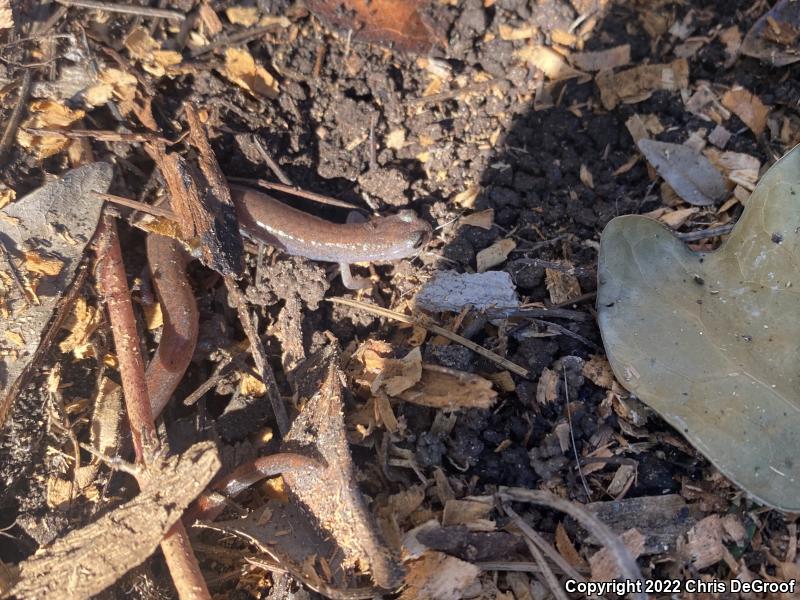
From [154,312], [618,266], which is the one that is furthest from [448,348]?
[154,312]

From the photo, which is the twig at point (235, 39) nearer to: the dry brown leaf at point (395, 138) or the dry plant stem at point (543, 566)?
the dry brown leaf at point (395, 138)

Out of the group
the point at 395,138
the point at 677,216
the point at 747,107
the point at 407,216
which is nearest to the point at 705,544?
the point at 677,216

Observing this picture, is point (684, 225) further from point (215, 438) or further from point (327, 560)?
point (215, 438)

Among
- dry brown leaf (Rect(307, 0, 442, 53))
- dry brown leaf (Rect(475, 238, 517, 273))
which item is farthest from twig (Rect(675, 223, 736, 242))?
dry brown leaf (Rect(307, 0, 442, 53))

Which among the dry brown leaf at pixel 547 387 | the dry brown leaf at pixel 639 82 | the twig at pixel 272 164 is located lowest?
the dry brown leaf at pixel 547 387

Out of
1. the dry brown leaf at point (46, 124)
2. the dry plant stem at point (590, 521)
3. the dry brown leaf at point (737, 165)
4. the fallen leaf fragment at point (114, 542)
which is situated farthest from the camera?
the dry brown leaf at point (737, 165)

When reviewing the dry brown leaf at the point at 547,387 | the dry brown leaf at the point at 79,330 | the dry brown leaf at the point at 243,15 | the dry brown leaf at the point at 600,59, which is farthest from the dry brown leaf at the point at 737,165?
the dry brown leaf at the point at 79,330
